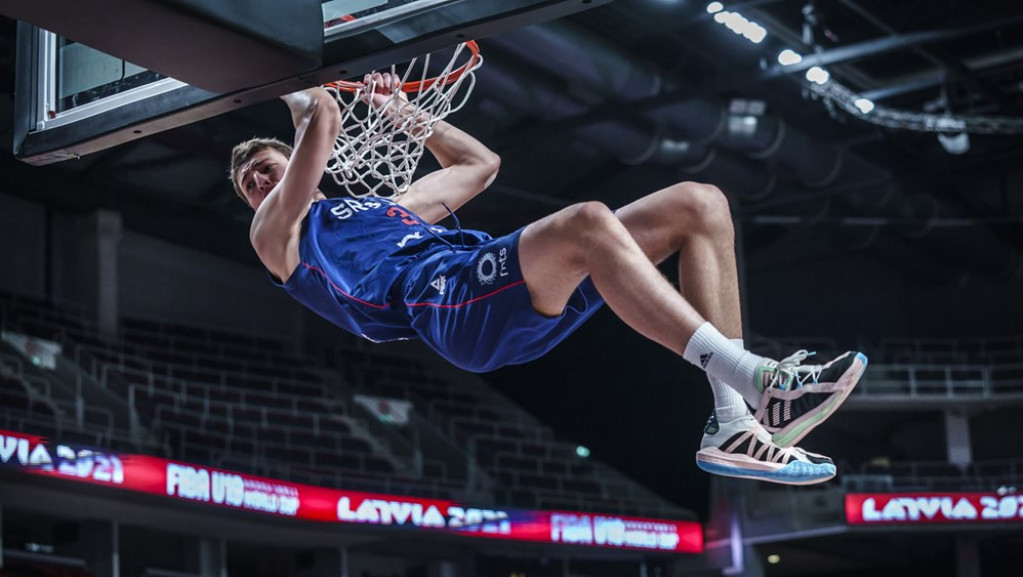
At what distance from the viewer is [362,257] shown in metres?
4.36

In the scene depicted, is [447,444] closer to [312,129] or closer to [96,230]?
[96,230]

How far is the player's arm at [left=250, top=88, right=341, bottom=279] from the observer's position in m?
4.03

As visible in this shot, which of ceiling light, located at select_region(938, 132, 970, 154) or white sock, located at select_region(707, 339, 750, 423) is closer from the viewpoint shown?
white sock, located at select_region(707, 339, 750, 423)

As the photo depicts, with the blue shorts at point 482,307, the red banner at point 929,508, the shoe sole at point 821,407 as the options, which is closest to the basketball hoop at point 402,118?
the blue shorts at point 482,307

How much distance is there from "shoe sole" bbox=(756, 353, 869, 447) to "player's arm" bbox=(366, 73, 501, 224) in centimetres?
175

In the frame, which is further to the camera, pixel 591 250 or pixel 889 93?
pixel 889 93

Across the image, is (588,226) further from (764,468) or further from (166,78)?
(166,78)

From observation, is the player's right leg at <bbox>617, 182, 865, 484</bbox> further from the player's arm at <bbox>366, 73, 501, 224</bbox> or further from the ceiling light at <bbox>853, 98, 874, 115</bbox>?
the ceiling light at <bbox>853, 98, 874, 115</bbox>

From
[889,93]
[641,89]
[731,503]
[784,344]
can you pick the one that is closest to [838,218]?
[784,344]

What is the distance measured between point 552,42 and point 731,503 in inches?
296

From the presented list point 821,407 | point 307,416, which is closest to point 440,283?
point 821,407

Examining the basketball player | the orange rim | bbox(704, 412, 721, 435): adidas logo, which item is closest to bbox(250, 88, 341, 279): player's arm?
the basketball player

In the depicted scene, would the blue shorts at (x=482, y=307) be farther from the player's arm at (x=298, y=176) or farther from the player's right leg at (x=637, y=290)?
the player's arm at (x=298, y=176)

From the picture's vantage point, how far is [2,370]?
13.2 m
